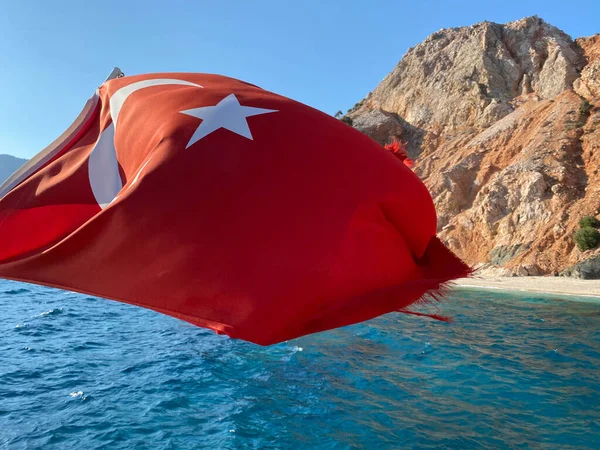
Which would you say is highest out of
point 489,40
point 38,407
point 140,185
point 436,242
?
point 489,40

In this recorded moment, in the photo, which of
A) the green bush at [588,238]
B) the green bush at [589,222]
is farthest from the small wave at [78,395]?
the green bush at [589,222]

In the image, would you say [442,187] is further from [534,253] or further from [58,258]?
[58,258]

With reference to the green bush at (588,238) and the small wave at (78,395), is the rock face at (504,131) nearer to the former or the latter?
the green bush at (588,238)

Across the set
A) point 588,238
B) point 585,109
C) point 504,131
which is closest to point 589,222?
point 588,238

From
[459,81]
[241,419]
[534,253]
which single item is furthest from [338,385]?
[459,81]

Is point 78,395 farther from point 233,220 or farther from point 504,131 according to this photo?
point 504,131
